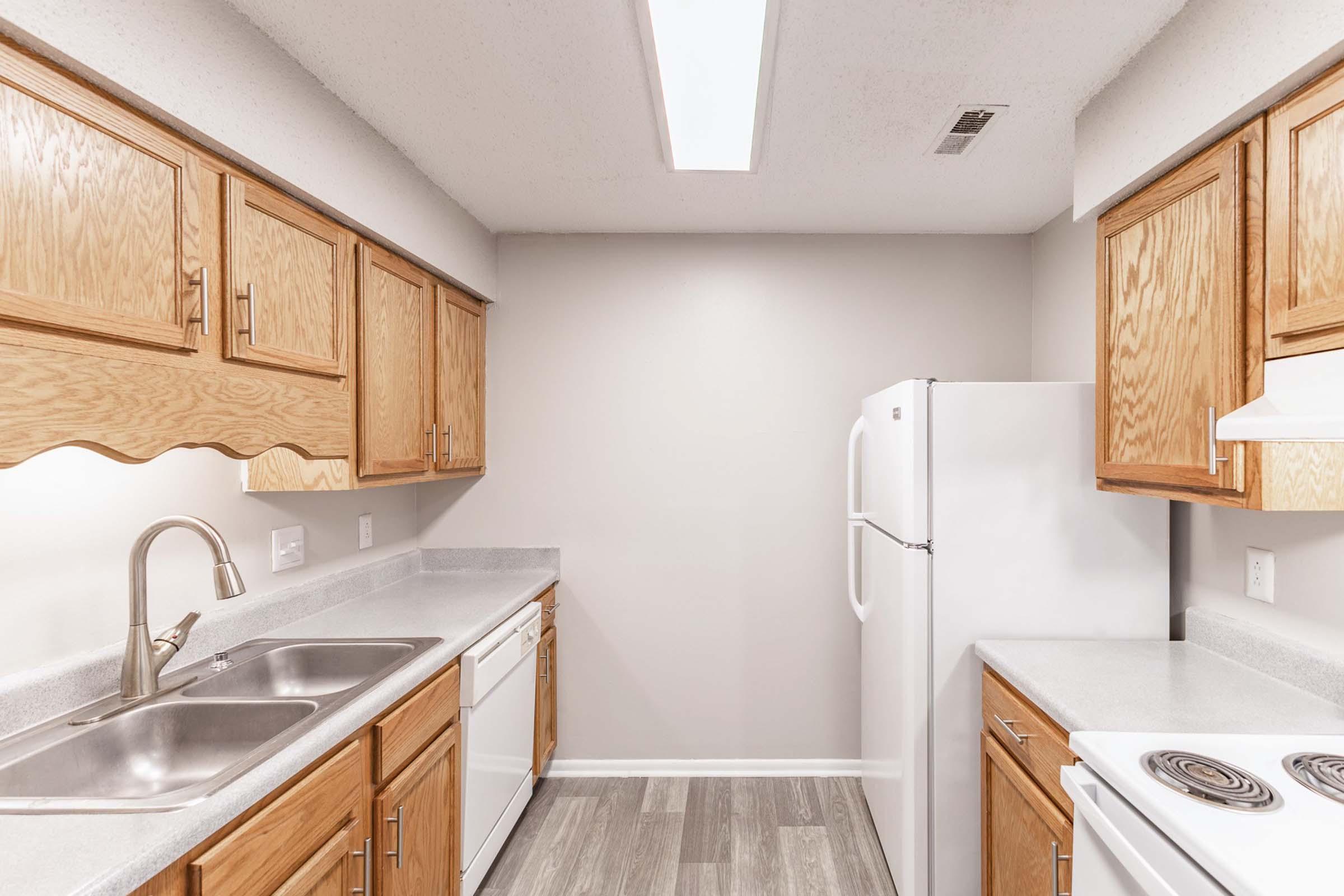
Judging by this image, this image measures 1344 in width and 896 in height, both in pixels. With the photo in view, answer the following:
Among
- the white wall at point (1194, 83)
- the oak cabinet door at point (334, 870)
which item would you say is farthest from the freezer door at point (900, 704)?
the oak cabinet door at point (334, 870)

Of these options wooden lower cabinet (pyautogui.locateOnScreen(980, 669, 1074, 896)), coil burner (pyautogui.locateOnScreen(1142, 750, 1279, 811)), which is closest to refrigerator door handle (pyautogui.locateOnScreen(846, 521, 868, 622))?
wooden lower cabinet (pyautogui.locateOnScreen(980, 669, 1074, 896))

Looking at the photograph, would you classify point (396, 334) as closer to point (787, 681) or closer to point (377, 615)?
point (377, 615)

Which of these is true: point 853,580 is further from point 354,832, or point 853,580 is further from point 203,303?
point 203,303

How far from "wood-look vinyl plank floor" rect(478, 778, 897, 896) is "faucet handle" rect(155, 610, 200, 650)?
1314mm

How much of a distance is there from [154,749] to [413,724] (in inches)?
20.1

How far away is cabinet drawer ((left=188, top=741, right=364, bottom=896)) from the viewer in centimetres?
106

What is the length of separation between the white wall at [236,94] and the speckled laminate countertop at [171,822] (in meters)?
1.17

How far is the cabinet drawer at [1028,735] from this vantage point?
149 cm

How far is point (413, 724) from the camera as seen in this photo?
168 centimetres

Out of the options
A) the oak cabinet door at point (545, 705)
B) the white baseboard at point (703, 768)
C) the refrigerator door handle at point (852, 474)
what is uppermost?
the refrigerator door handle at point (852, 474)

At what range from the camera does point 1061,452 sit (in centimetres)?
198

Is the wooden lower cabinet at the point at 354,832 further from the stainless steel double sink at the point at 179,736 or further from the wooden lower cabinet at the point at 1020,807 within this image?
the wooden lower cabinet at the point at 1020,807

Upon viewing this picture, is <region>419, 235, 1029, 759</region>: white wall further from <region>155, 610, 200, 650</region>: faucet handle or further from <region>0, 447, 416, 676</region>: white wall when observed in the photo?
<region>155, 610, 200, 650</region>: faucet handle

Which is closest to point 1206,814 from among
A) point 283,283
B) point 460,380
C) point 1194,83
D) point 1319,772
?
point 1319,772
